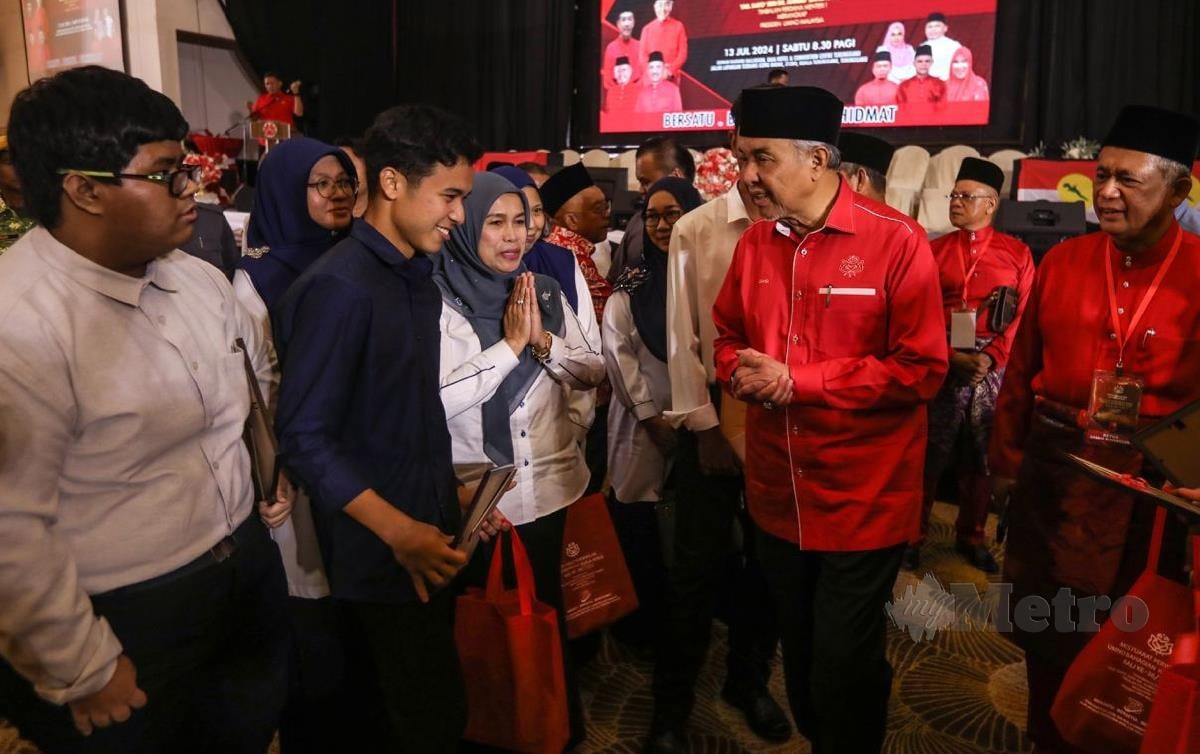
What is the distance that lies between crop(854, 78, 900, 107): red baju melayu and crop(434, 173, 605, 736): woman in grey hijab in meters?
A: 6.56

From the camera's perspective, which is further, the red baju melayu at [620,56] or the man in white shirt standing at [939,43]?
the red baju melayu at [620,56]

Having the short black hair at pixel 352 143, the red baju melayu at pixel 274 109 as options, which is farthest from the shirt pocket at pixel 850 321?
the red baju melayu at pixel 274 109

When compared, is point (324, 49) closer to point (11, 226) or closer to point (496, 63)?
point (496, 63)

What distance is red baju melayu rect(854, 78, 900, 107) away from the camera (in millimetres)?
7402

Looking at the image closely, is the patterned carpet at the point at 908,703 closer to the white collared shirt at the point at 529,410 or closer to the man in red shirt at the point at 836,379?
the man in red shirt at the point at 836,379

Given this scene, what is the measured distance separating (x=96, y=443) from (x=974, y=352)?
306 cm

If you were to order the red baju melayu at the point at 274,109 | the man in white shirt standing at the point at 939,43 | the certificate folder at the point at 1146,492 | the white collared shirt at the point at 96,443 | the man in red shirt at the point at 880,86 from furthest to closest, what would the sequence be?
the red baju melayu at the point at 274,109 < the man in red shirt at the point at 880,86 < the man in white shirt standing at the point at 939,43 < the certificate folder at the point at 1146,492 < the white collared shirt at the point at 96,443

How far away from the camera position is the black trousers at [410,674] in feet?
4.88

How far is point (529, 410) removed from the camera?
1.92 m

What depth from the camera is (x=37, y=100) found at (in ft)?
3.57

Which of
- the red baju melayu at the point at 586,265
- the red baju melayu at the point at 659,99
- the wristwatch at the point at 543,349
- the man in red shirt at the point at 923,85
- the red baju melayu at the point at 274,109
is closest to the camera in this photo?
the wristwatch at the point at 543,349

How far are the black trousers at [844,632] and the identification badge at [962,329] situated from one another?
1619mm

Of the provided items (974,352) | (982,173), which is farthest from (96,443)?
(982,173)

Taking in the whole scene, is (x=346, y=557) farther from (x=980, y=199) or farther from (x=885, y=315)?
(x=980, y=199)
